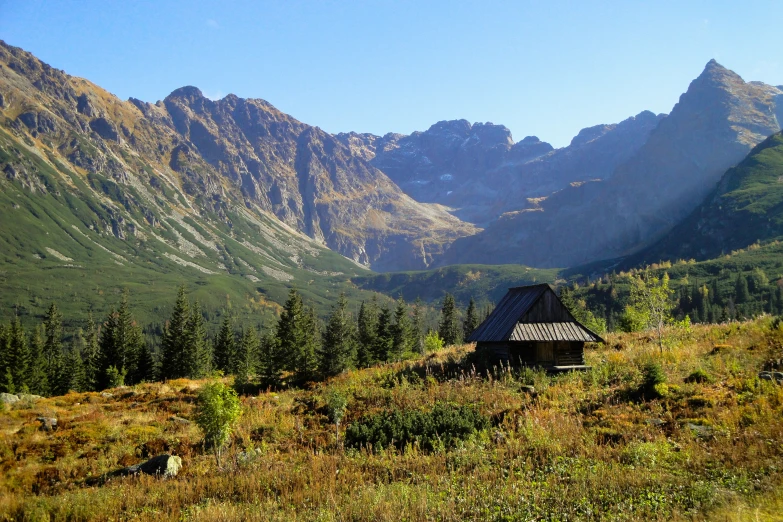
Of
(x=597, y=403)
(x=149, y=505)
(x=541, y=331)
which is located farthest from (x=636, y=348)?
(x=149, y=505)

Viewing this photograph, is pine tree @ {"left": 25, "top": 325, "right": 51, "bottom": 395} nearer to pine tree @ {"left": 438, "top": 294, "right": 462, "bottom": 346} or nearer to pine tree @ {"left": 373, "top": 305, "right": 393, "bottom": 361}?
pine tree @ {"left": 373, "top": 305, "right": 393, "bottom": 361}

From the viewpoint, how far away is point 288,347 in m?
46.8

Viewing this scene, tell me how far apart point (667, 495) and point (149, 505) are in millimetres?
10610

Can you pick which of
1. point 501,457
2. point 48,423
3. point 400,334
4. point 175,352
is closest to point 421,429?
point 501,457

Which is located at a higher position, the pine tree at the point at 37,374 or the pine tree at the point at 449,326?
the pine tree at the point at 449,326

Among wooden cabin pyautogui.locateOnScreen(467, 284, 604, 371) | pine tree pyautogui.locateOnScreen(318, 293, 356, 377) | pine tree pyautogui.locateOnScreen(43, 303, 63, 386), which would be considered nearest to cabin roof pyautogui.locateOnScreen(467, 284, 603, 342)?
wooden cabin pyautogui.locateOnScreen(467, 284, 604, 371)

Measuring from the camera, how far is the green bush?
43.9ft

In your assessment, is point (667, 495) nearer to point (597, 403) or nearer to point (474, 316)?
point (597, 403)

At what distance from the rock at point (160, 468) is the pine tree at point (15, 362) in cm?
6393

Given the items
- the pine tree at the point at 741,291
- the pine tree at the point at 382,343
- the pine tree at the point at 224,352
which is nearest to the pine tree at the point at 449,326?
the pine tree at the point at 382,343

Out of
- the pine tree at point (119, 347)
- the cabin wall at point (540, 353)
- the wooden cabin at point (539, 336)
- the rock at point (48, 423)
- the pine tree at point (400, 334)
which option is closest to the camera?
the rock at point (48, 423)

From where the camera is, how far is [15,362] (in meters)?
66.2

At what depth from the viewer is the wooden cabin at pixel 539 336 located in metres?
28.1

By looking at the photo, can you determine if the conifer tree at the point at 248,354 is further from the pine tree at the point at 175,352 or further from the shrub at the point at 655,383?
the shrub at the point at 655,383
